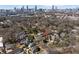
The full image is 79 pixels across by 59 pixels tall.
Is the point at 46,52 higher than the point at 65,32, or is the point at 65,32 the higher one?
the point at 65,32

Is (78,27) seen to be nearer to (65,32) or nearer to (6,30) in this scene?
(65,32)

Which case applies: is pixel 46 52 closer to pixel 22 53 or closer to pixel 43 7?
pixel 22 53

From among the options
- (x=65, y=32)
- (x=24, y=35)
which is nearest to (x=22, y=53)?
(x=24, y=35)

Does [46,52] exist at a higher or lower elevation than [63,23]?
lower

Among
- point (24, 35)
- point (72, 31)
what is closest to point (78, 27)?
point (72, 31)
